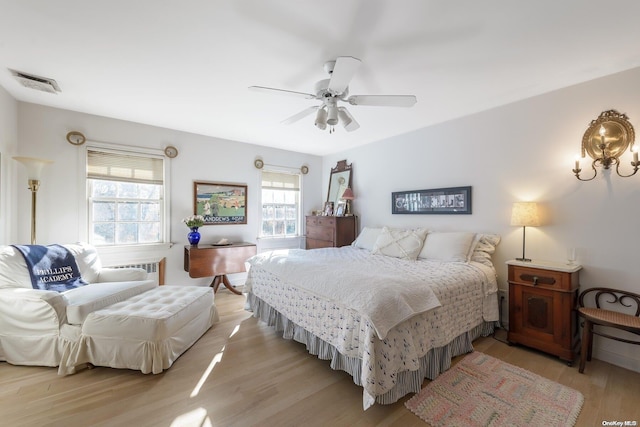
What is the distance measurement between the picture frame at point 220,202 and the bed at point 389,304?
4.67 ft

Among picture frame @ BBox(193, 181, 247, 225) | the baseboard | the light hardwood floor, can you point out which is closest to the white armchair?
the light hardwood floor

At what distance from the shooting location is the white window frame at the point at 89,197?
127 inches

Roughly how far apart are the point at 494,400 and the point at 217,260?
131 inches

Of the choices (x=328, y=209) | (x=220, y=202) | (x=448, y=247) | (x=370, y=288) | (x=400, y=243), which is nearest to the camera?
(x=370, y=288)

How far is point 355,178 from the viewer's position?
15.2 feet

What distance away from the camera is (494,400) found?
5.73 ft

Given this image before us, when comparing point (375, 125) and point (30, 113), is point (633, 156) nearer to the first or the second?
point (375, 125)

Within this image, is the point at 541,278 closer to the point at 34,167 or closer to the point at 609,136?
the point at 609,136

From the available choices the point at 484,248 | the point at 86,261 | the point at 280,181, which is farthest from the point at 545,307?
the point at 86,261

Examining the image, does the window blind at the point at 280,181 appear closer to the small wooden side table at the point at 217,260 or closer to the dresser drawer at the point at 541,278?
the small wooden side table at the point at 217,260

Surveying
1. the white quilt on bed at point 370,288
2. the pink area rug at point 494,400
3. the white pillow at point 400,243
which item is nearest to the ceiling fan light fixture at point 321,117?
the white quilt on bed at point 370,288

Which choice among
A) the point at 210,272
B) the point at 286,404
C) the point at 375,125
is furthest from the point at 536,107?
the point at 210,272

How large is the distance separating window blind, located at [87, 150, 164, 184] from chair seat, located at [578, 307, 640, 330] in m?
4.83

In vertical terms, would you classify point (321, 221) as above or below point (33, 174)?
below
